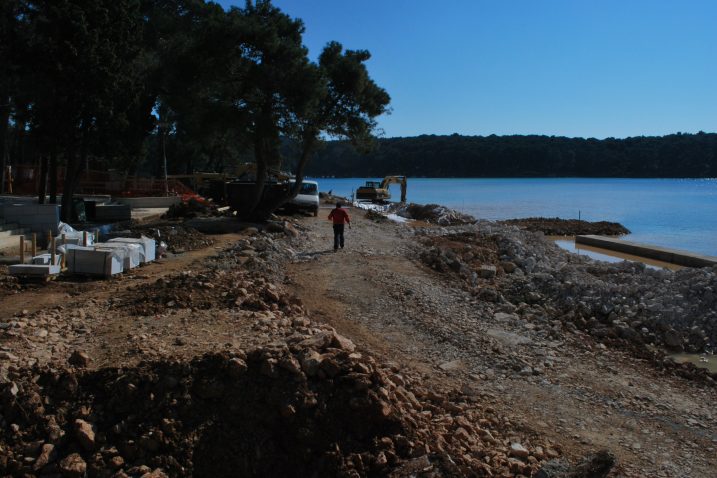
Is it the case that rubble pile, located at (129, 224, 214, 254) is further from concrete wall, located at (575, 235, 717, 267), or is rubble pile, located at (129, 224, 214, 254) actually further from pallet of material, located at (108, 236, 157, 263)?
concrete wall, located at (575, 235, 717, 267)

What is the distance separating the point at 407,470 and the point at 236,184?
20.6 meters

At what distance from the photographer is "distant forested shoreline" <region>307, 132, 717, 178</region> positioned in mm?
168000

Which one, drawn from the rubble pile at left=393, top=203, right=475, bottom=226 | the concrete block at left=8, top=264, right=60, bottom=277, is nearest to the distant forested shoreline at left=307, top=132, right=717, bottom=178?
the rubble pile at left=393, top=203, right=475, bottom=226

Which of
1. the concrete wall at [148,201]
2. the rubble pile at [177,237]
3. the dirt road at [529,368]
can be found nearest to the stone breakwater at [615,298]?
the dirt road at [529,368]

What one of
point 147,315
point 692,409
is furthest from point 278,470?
point 692,409

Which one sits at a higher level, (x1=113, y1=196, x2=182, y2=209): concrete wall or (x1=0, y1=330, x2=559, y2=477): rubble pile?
(x1=113, y1=196, x2=182, y2=209): concrete wall

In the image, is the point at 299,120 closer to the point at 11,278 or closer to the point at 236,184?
the point at 236,184

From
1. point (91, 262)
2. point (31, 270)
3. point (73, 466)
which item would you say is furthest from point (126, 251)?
point (73, 466)

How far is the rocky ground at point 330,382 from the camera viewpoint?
616cm

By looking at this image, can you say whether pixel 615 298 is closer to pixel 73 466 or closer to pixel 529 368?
pixel 529 368

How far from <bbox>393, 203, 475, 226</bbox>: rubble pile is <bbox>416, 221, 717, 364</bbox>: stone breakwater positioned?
81.7 feet

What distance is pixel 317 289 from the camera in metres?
13.3

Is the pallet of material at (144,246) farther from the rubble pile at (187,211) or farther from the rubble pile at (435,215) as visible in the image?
the rubble pile at (435,215)

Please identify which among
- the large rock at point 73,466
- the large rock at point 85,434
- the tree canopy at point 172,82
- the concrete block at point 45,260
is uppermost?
the tree canopy at point 172,82
